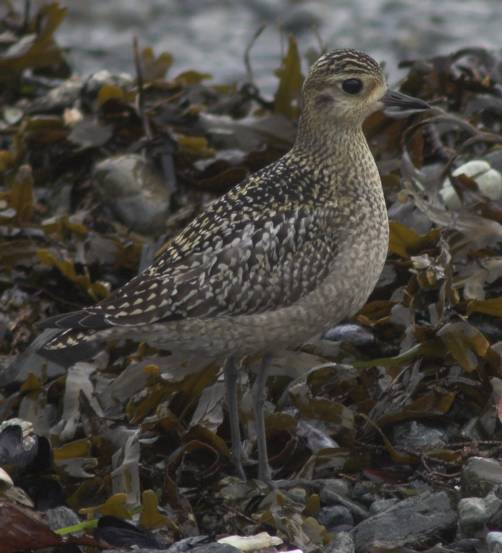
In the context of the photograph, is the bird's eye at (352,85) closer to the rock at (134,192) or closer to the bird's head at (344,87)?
→ the bird's head at (344,87)

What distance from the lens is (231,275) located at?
16.5 feet

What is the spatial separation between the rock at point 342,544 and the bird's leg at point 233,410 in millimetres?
708

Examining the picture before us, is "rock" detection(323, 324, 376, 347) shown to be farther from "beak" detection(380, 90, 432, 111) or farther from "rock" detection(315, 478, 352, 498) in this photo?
"beak" detection(380, 90, 432, 111)

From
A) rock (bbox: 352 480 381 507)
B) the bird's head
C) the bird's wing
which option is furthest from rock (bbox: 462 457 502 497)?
the bird's head

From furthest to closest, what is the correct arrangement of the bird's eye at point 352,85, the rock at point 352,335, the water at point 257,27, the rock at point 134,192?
the water at point 257,27
the rock at point 134,192
the rock at point 352,335
the bird's eye at point 352,85

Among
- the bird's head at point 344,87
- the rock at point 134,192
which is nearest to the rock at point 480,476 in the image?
the bird's head at point 344,87

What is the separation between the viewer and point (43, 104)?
8.00m

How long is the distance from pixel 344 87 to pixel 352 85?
0.03 m

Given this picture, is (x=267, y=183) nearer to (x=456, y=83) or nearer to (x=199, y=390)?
(x=199, y=390)

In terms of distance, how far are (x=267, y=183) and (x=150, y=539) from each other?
61.0 inches

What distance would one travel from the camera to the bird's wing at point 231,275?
5.00m

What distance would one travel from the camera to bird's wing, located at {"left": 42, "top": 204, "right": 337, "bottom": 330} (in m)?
5.00

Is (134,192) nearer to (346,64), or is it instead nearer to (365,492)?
(346,64)

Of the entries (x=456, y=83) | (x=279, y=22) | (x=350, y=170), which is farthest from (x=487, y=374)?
(x=279, y=22)
